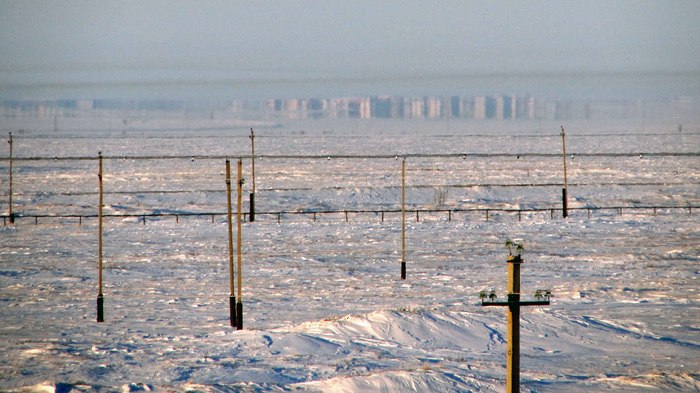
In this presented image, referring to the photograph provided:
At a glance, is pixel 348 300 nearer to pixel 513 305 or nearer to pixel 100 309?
pixel 100 309

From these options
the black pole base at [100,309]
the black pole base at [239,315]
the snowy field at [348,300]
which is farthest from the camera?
the black pole base at [100,309]

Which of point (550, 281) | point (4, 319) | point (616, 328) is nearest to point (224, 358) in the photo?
point (4, 319)

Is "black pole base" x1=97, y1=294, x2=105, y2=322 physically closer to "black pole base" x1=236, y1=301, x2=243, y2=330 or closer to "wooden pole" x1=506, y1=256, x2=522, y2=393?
"black pole base" x1=236, y1=301, x2=243, y2=330

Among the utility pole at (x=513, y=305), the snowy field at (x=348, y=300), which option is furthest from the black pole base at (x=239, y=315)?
the utility pole at (x=513, y=305)

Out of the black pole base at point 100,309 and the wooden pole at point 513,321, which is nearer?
the wooden pole at point 513,321

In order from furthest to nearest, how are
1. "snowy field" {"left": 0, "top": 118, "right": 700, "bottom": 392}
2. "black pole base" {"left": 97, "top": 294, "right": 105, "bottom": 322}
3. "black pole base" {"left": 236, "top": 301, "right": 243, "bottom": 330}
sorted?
"black pole base" {"left": 97, "top": 294, "right": 105, "bottom": 322}
"black pole base" {"left": 236, "top": 301, "right": 243, "bottom": 330}
"snowy field" {"left": 0, "top": 118, "right": 700, "bottom": 392}

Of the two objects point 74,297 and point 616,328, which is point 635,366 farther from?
point 74,297

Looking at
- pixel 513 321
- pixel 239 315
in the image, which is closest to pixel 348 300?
pixel 239 315

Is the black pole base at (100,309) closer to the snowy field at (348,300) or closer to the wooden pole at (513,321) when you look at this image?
the snowy field at (348,300)

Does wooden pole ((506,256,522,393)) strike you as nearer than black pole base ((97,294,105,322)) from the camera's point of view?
Yes

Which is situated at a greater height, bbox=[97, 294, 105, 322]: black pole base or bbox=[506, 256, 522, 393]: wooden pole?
bbox=[506, 256, 522, 393]: wooden pole

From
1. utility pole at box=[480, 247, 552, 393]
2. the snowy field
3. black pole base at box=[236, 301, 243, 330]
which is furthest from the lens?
black pole base at box=[236, 301, 243, 330]

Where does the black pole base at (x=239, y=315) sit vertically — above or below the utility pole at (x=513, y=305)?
below

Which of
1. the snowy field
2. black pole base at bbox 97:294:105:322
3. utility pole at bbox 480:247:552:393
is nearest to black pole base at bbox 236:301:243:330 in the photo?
the snowy field
